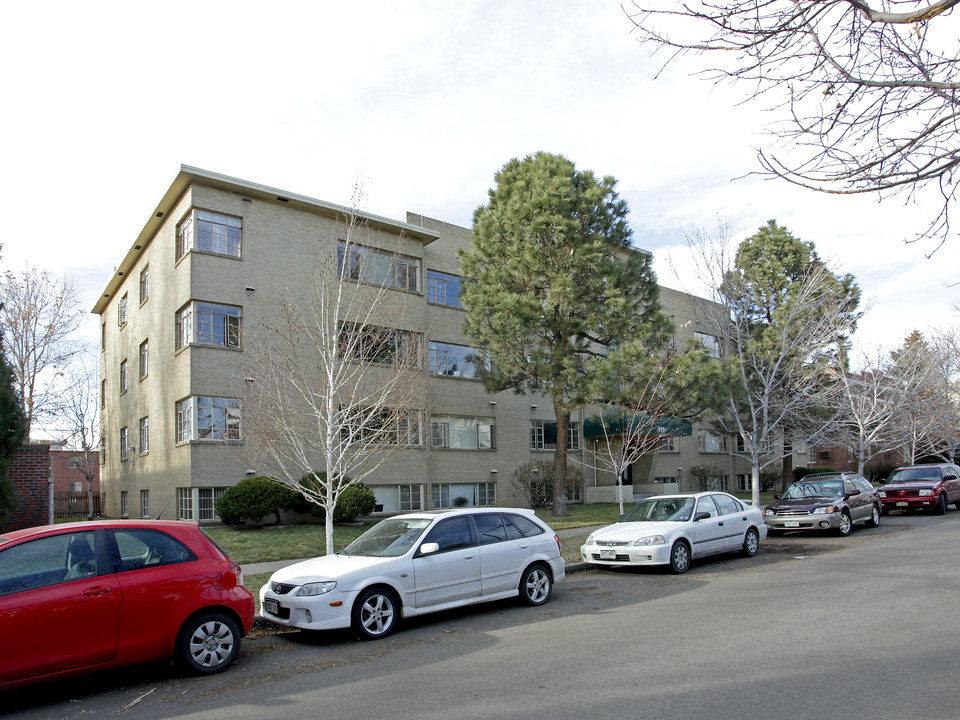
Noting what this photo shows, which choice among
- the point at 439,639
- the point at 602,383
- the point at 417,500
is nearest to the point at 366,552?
the point at 439,639

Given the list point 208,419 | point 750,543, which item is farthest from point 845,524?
point 208,419

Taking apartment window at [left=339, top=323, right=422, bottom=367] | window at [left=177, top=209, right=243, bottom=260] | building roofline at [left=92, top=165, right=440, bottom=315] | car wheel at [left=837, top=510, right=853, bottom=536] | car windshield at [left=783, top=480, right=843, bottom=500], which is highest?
building roofline at [left=92, top=165, right=440, bottom=315]

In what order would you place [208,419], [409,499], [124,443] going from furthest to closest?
[124,443], [409,499], [208,419]

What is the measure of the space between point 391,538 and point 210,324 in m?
14.0

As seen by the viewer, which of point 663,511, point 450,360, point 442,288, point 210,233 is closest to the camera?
point 663,511

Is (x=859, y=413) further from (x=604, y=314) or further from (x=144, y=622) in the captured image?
(x=144, y=622)

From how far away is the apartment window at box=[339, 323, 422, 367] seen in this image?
13.1 metres

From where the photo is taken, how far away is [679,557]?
487 inches

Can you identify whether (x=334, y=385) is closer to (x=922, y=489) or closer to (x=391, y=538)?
(x=391, y=538)

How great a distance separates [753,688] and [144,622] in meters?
5.19

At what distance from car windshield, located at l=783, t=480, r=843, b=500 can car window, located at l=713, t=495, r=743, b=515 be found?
16.6ft

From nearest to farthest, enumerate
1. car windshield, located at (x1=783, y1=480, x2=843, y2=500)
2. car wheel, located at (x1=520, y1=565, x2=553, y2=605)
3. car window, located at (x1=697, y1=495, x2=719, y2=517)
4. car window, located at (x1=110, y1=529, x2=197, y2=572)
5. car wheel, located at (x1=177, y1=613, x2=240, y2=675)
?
car window, located at (x1=110, y1=529, x2=197, y2=572)
car wheel, located at (x1=177, y1=613, x2=240, y2=675)
car wheel, located at (x1=520, y1=565, x2=553, y2=605)
car window, located at (x1=697, y1=495, x2=719, y2=517)
car windshield, located at (x1=783, y1=480, x2=843, y2=500)

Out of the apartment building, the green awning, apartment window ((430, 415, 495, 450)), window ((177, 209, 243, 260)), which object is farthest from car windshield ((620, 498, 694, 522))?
window ((177, 209, 243, 260))

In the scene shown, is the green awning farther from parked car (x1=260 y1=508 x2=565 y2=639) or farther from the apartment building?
parked car (x1=260 y1=508 x2=565 y2=639)
